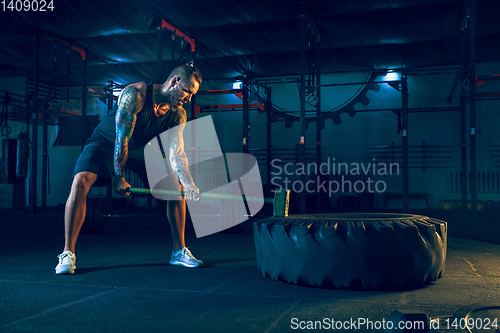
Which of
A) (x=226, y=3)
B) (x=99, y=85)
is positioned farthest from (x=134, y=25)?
(x=99, y=85)

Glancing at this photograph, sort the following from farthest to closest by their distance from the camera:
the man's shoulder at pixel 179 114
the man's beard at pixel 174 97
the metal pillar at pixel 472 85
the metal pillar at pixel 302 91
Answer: the metal pillar at pixel 302 91 < the metal pillar at pixel 472 85 < the man's shoulder at pixel 179 114 < the man's beard at pixel 174 97

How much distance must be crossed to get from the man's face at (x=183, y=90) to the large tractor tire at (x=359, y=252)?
96cm

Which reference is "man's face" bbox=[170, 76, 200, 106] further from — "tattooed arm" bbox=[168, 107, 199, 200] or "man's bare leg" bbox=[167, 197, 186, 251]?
"man's bare leg" bbox=[167, 197, 186, 251]

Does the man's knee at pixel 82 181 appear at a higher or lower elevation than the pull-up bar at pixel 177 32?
lower

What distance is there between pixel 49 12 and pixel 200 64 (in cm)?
317

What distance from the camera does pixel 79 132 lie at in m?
11.4

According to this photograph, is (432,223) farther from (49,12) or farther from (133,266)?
(49,12)

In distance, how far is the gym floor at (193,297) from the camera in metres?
1.27

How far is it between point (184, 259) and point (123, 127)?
828 mm

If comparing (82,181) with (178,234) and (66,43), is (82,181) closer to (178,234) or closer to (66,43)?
(178,234)

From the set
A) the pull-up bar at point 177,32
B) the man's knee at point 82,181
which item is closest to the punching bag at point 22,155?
the pull-up bar at point 177,32

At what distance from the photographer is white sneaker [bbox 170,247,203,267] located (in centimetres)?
229

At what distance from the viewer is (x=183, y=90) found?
7.53 ft

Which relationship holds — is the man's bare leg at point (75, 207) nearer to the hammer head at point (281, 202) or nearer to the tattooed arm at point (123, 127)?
the tattooed arm at point (123, 127)
